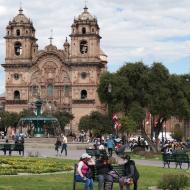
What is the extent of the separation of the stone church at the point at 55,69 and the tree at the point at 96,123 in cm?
661

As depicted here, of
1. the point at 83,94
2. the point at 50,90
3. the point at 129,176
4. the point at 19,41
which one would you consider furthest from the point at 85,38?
the point at 129,176

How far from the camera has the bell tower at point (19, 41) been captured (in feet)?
419

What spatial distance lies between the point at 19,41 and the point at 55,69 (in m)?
9.50

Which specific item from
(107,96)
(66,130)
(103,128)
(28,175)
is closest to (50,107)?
(66,130)

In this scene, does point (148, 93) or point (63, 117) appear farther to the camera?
point (63, 117)

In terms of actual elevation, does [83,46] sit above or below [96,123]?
above

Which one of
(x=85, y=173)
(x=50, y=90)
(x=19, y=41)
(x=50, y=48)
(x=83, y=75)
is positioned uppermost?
(x=19, y=41)

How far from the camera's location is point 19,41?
128m

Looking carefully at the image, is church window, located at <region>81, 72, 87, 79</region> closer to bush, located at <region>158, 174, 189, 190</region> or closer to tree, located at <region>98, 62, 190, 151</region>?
tree, located at <region>98, 62, 190, 151</region>

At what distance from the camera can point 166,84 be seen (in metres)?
56.2

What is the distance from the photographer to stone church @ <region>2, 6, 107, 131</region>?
123438mm

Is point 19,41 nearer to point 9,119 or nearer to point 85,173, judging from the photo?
point 9,119

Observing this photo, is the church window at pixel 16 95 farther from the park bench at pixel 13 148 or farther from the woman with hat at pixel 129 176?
the woman with hat at pixel 129 176

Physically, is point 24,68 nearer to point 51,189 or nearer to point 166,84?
point 166,84
